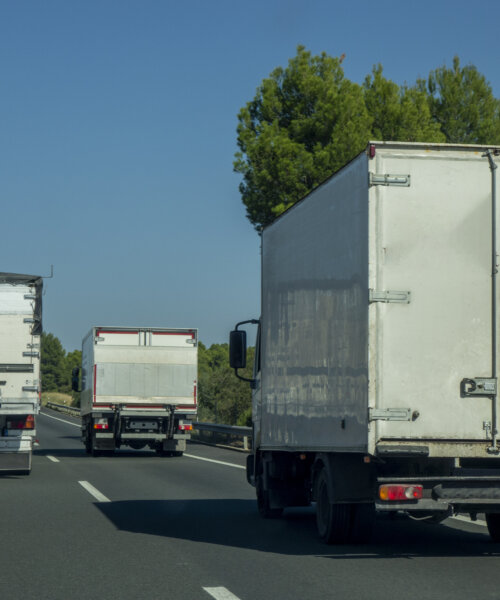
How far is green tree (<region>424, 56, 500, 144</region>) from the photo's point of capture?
31859 millimetres

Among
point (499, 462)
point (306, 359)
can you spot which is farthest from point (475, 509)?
point (306, 359)

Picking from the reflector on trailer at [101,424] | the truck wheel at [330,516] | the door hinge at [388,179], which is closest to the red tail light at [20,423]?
the reflector on trailer at [101,424]

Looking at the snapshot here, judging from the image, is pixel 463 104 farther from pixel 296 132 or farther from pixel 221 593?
pixel 221 593

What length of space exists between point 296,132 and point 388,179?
73.1 feet

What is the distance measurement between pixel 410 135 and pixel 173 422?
10.3 m

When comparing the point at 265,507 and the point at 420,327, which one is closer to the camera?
the point at 420,327

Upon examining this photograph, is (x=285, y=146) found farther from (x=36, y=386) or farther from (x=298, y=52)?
(x=36, y=386)

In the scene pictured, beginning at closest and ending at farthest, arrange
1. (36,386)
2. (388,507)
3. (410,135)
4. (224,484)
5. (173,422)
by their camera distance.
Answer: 1. (388,507)
2. (224,484)
3. (36,386)
4. (173,422)
5. (410,135)

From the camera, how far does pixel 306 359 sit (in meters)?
10.2

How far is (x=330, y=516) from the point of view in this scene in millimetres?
9664

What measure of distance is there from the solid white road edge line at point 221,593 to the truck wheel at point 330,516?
206 centimetres

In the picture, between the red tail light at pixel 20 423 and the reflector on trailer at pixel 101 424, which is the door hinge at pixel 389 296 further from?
the reflector on trailer at pixel 101 424

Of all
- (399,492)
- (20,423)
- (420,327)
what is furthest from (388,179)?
(20,423)

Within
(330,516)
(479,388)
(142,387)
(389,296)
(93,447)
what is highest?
(389,296)
